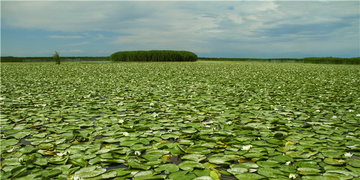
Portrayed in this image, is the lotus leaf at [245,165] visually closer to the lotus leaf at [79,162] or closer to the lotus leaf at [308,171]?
the lotus leaf at [308,171]

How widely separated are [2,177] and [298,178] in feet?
8.13

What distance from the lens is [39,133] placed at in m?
2.64

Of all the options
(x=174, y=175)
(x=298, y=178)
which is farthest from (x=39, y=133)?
(x=298, y=178)

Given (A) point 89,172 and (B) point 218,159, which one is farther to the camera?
(B) point 218,159

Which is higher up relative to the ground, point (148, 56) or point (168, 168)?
point (148, 56)

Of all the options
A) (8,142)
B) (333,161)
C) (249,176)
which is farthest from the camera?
(8,142)

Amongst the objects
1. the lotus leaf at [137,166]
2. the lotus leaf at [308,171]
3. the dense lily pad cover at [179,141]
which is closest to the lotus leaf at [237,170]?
the dense lily pad cover at [179,141]

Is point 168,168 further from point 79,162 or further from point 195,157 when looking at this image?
point 79,162

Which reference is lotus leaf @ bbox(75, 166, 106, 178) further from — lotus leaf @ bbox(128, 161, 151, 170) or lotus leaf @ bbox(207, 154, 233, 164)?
lotus leaf @ bbox(207, 154, 233, 164)

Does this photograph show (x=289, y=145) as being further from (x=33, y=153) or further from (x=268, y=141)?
(x=33, y=153)

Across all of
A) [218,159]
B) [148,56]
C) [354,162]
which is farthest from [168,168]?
[148,56]

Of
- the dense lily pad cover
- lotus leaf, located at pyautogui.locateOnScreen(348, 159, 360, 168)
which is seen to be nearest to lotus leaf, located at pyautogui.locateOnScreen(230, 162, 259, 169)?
the dense lily pad cover

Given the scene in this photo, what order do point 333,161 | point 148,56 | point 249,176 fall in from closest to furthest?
point 249,176, point 333,161, point 148,56

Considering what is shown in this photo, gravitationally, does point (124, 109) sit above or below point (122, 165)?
above
